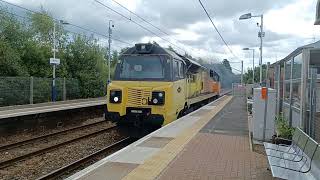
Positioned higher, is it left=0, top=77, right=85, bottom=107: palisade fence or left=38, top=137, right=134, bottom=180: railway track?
left=0, top=77, right=85, bottom=107: palisade fence

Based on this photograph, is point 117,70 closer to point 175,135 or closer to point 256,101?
point 175,135

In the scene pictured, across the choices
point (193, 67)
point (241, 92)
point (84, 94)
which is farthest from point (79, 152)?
point (241, 92)

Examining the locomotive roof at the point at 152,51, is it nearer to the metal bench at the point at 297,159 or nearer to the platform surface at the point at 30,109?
the platform surface at the point at 30,109

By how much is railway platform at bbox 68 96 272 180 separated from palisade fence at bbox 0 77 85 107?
17962mm

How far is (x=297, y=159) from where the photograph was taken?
7.56 meters

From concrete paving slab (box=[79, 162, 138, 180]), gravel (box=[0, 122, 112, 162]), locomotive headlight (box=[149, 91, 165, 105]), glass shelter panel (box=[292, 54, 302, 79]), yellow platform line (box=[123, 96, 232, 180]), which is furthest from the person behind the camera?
locomotive headlight (box=[149, 91, 165, 105])

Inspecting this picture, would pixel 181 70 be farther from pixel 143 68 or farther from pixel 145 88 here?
pixel 145 88

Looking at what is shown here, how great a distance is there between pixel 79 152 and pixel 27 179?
12.0ft

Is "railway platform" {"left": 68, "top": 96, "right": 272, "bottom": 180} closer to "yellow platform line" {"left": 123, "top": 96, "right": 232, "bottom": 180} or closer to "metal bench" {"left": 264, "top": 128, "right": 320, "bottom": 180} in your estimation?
"yellow platform line" {"left": 123, "top": 96, "right": 232, "bottom": 180}

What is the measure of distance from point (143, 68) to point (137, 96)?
1153mm

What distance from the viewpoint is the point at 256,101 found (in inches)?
439

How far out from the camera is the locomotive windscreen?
47.8ft

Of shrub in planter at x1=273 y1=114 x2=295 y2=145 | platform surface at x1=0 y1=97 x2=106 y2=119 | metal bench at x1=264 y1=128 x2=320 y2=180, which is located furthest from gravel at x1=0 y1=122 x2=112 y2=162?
metal bench at x1=264 y1=128 x2=320 y2=180

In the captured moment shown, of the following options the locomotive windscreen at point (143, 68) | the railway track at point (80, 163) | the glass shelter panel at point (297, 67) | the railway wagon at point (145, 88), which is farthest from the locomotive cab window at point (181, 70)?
the glass shelter panel at point (297, 67)
